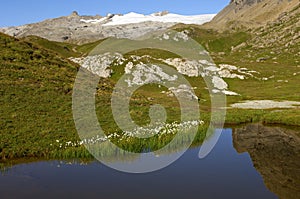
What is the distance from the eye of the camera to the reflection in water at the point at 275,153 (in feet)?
86.9

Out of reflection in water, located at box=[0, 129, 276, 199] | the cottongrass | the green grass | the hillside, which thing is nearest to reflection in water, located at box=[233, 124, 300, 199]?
reflection in water, located at box=[0, 129, 276, 199]

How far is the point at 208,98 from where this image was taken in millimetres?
86562

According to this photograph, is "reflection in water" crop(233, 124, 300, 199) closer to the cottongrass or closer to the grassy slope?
the cottongrass

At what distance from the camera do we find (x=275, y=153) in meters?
35.3

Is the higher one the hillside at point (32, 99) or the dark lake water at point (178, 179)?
the hillside at point (32, 99)

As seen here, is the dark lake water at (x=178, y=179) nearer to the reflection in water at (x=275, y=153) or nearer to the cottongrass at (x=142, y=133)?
the reflection in water at (x=275, y=153)

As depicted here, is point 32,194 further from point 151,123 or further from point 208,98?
point 208,98

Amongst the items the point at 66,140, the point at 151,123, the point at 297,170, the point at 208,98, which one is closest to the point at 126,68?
the point at 208,98

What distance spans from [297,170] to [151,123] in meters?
20.4

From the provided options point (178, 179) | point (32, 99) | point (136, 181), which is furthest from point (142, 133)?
point (32, 99)

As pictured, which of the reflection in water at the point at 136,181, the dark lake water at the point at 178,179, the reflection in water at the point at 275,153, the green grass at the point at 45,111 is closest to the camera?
the reflection in water at the point at 136,181

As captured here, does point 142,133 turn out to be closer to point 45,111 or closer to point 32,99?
point 45,111

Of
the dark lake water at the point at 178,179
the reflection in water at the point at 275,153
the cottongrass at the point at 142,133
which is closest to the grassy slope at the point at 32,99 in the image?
the cottongrass at the point at 142,133

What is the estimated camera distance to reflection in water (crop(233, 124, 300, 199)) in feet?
86.9
